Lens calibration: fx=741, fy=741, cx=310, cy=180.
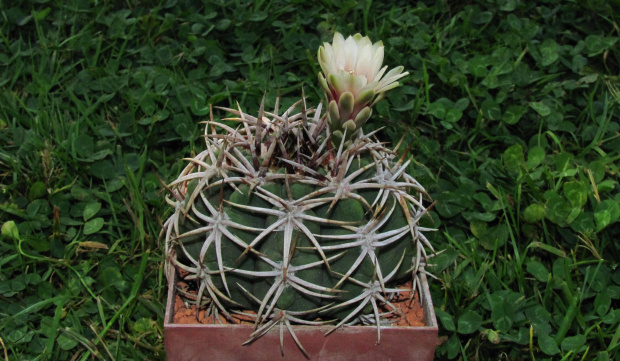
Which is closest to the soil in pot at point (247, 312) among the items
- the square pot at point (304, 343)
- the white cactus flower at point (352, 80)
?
the square pot at point (304, 343)

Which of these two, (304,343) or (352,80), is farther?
(304,343)

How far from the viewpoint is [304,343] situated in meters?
1.46

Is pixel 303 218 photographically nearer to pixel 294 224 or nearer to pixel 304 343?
pixel 294 224

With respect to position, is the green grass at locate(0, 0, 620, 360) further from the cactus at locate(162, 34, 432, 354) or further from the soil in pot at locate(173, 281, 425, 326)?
the cactus at locate(162, 34, 432, 354)

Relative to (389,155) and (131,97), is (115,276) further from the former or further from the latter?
(389,155)

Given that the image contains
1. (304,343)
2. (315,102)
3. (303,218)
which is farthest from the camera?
(315,102)

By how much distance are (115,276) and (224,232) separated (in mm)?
670

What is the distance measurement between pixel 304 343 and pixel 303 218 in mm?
280

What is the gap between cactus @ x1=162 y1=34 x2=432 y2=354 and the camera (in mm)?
1350

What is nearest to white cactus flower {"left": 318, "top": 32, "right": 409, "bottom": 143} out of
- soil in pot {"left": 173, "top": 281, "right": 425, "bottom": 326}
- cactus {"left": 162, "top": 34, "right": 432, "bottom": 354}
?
cactus {"left": 162, "top": 34, "right": 432, "bottom": 354}

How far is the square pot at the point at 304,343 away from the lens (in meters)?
1.44

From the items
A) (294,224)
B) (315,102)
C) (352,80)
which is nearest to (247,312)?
(294,224)

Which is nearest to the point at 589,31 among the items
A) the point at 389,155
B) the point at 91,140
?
the point at 389,155

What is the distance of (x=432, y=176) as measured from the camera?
7.02ft
